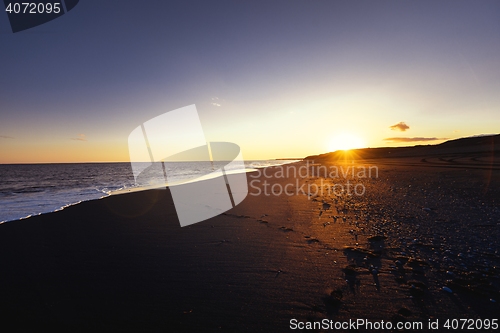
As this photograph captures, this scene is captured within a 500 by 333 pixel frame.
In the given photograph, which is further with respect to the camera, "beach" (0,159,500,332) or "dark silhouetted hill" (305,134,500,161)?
"dark silhouetted hill" (305,134,500,161)

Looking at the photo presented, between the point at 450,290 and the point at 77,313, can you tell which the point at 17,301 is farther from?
the point at 450,290

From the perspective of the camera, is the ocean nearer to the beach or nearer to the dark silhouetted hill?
the beach

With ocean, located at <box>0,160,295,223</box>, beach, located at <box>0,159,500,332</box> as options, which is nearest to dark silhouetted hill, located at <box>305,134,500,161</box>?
ocean, located at <box>0,160,295,223</box>

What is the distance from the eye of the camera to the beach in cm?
369

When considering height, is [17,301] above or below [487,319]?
above

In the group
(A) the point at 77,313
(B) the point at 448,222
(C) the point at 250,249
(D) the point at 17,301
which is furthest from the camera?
(B) the point at 448,222

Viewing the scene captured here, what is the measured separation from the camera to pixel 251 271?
5180mm

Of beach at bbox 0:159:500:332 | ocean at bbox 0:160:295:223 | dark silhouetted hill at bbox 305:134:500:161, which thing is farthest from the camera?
dark silhouetted hill at bbox 305:134:500:161

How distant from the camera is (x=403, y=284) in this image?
432cm

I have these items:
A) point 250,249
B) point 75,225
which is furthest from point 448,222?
point 75,225

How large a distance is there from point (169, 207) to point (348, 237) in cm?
935

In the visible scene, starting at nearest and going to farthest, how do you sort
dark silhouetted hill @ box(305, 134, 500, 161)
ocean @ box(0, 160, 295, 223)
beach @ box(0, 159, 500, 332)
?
beach @ box(0, 159, 500, 332), ocean @ box(0, 160, 295, 223), dark silhouetted hill @ box(305, 134, 500, 161)

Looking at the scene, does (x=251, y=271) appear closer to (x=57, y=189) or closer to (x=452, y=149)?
(x=57, y=189)

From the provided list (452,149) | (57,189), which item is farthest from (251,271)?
(452,149)
